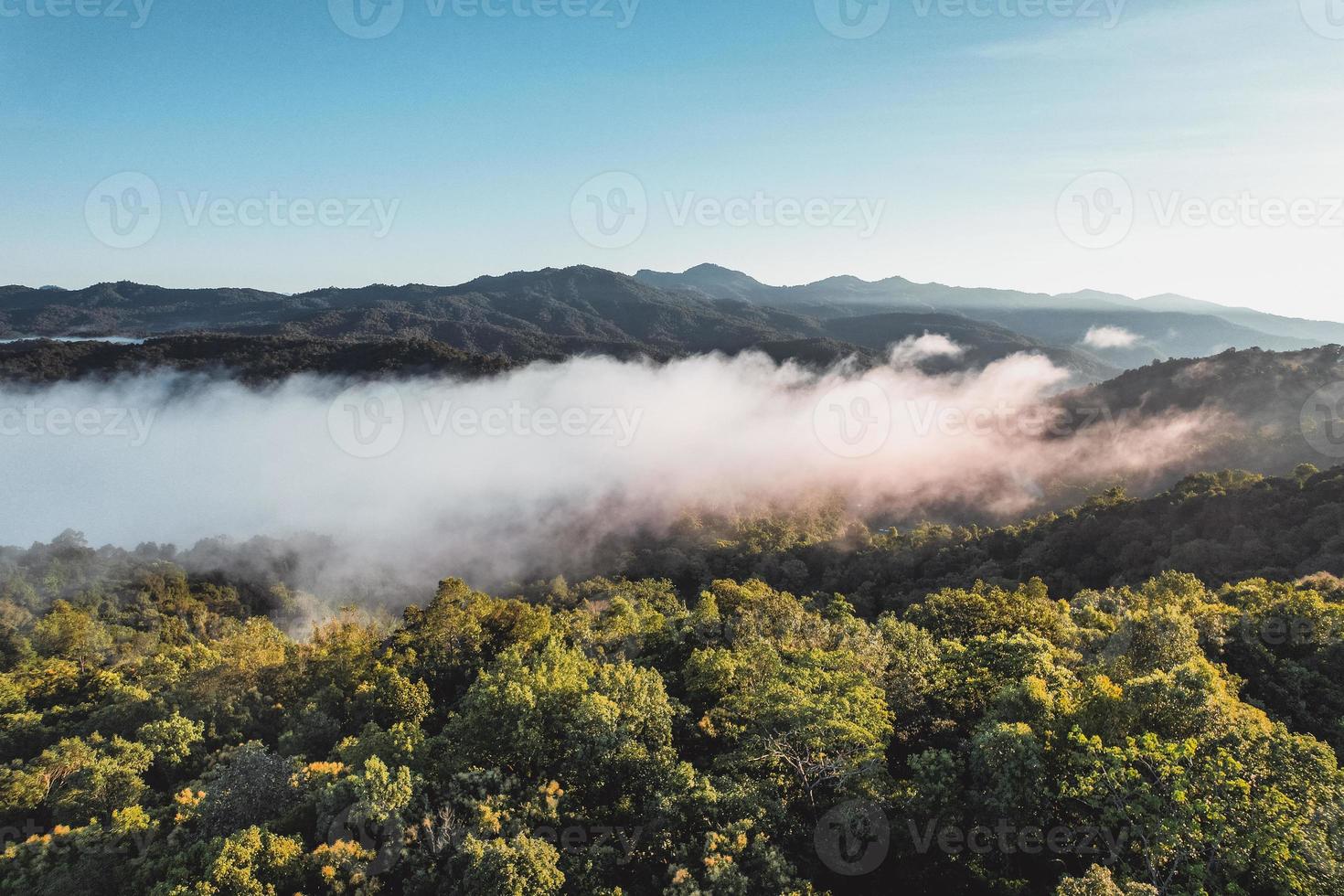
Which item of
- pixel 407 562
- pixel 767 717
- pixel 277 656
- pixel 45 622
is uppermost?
pixel 767 717

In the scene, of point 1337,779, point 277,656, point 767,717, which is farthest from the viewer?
point 277,656

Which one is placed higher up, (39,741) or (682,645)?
(682,645)

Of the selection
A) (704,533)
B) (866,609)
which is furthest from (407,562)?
(866,609)

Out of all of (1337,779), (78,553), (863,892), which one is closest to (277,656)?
(863,892)

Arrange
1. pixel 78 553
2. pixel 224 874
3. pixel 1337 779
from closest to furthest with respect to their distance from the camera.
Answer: pixel 1337 779
pixel 224 874
pixel 78 553

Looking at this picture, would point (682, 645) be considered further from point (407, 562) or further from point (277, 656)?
point (407, 562)

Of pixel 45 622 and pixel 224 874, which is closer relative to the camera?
pixel 224 874

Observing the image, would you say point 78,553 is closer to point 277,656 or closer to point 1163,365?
point 277,656
